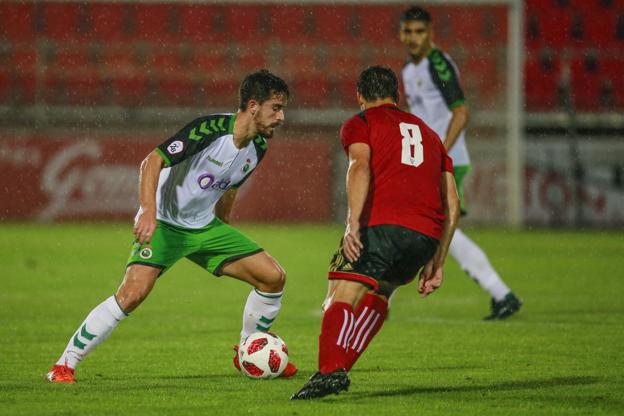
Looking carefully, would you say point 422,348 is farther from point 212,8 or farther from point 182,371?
point 212,8

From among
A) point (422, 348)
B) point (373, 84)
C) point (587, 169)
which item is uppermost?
point (373, 84)

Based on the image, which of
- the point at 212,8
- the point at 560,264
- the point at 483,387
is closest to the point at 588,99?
the point at 212,8

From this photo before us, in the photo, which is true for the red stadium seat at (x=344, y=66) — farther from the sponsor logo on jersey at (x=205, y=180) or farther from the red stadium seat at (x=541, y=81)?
the sponsor logo on jersey at (x=205, y=180)

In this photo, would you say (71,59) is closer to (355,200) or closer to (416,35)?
(416,35)

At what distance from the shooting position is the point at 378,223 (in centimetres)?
556

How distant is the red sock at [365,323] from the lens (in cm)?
556

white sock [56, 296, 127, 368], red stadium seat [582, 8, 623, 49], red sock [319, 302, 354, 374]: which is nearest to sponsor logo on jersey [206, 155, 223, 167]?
white sock [56, 296, 127, 368]

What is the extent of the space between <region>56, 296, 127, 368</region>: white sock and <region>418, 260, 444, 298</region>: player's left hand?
5.53 feet

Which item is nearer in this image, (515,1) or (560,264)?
(560,264)

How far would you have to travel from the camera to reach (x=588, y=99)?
81.9ft

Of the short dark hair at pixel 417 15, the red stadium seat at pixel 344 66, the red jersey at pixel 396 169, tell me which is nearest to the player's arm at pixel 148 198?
the red jersey at pixel 396 169

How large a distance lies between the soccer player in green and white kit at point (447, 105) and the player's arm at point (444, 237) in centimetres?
338

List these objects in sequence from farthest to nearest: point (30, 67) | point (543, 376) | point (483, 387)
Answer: point (30, 67), point (543, 376), point (483, 387)

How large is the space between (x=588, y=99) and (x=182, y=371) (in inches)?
779
